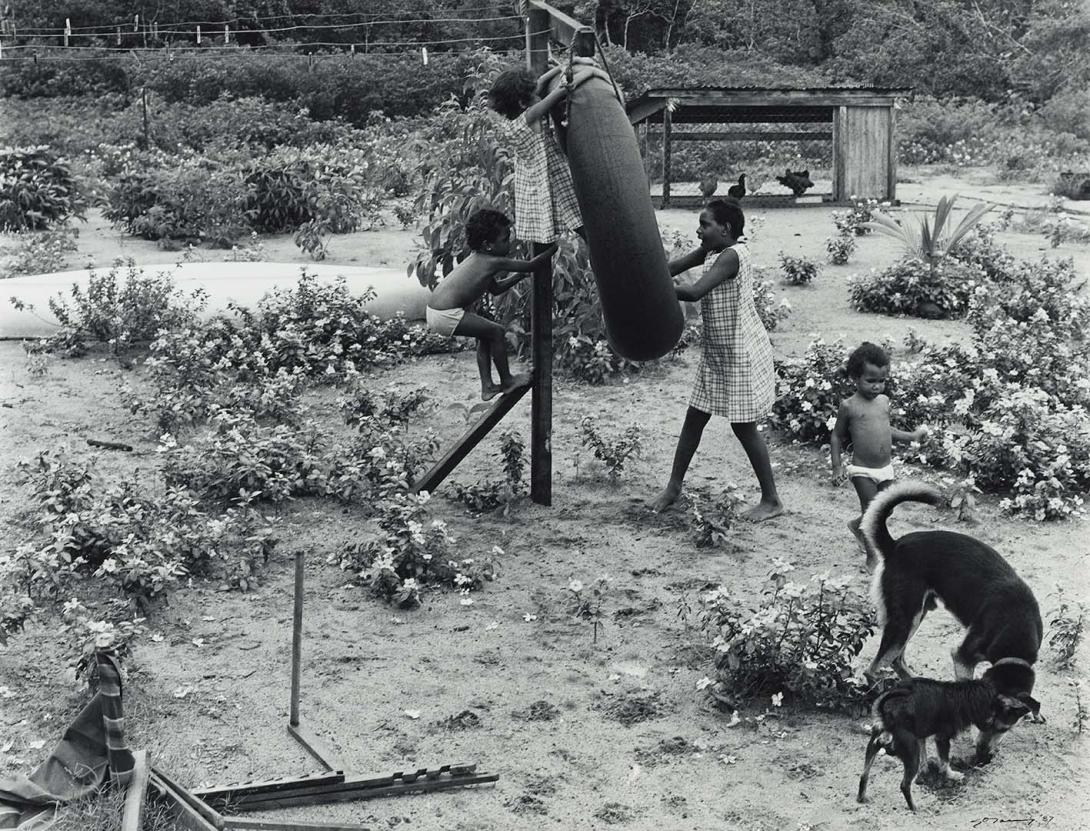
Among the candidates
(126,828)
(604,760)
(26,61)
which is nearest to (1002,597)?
(604,760)

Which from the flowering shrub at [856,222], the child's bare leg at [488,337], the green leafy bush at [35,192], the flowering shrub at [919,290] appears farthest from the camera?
the green leafy bush at [35,192]

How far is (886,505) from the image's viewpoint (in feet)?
14.8

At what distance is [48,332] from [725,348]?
613 centimetres

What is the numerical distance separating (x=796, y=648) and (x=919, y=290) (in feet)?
22.2

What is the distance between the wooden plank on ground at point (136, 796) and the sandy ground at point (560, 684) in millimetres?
734

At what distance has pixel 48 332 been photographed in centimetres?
1011

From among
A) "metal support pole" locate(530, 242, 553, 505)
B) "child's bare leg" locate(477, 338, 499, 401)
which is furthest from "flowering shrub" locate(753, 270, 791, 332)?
"metal support pole" locate(530, 242, 553, 505)

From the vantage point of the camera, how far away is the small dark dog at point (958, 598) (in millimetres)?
4156

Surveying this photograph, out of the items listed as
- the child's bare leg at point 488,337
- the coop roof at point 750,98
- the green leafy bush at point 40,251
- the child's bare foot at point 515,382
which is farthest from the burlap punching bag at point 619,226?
the coop roof at point 750,98

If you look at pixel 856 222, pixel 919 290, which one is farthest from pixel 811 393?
pixel 856 222

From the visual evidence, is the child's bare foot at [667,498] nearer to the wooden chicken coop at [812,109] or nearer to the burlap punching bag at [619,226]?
the burlap punching bag at [619,226]

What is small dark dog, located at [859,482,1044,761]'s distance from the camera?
4.16 metres

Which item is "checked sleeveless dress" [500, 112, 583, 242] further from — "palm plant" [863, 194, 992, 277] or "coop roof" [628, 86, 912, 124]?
"coop roof" [628, 86, 912, 124]

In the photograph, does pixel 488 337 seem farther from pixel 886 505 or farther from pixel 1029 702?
pixel 1029 702
